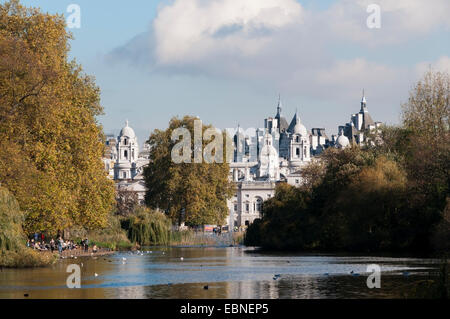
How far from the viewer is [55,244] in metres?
49.2

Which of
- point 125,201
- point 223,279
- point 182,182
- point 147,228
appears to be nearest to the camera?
point 223,279

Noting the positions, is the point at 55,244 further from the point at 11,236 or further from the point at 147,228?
the point at 147,228

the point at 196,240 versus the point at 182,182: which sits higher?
the point at 182,182

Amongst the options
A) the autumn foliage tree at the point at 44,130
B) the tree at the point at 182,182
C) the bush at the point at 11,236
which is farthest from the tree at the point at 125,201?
the bush at the point at 11,236

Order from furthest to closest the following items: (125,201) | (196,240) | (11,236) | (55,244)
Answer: (125,201)
(196,240)
(55,244)
(11,236)

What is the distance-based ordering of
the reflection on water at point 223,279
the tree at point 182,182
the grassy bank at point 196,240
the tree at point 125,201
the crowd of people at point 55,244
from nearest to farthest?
1. the reflection on water at point 223,279
2. the crowd of people at point 55,244
3. the grassy bank at point 196,240
4. the tree at point 182,182
5. the tree at point 125,201

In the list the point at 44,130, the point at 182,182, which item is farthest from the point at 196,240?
the point at 44,130

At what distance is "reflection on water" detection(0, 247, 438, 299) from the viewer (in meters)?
24.1

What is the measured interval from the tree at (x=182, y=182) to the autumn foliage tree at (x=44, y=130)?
3467cm

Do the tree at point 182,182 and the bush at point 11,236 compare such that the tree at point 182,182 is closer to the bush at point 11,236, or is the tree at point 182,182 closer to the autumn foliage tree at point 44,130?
the autumn foliage tree at point 44,130

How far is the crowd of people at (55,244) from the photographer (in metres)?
45.0

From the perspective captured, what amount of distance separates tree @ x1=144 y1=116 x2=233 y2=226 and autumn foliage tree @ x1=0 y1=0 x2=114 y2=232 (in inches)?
1365

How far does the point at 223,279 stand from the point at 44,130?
14144 millimetres
